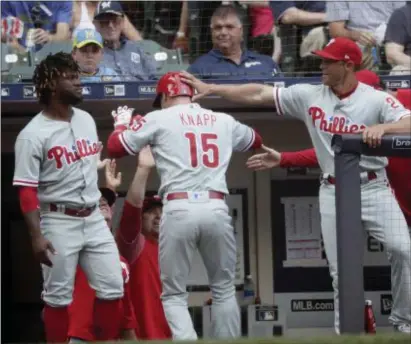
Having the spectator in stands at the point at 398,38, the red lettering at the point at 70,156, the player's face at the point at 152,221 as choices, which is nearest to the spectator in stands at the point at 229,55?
the spectator in stands at the point at 398,38

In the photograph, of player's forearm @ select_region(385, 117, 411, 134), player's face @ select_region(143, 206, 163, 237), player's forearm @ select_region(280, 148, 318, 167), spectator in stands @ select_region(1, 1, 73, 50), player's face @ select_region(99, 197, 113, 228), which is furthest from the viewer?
spectator in stands @ select_region(1, 1, 73, 50)

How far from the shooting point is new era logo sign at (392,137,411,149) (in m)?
7.22

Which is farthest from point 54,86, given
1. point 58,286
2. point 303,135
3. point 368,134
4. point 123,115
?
point 303,135

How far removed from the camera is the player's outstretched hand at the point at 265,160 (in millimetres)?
8289

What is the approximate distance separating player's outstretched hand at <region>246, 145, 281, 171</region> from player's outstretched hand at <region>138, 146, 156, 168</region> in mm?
600

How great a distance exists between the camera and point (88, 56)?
31.7 ft

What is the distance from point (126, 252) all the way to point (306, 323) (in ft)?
6.22

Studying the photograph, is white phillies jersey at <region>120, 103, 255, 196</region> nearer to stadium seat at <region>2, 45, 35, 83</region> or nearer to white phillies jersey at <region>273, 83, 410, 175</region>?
white phillies jersey at <region>273, 83, 410, 175</region>

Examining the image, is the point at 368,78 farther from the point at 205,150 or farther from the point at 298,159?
the point at 205,150

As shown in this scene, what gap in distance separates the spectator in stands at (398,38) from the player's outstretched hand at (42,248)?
3495 millimetres

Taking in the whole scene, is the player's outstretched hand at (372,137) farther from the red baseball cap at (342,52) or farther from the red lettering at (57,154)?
the red lettering at (57,154)

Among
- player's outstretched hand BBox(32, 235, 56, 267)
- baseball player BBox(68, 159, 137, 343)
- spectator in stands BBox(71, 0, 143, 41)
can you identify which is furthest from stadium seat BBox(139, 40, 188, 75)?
player's outstretched hand BBox(32, 235, 56, 267)

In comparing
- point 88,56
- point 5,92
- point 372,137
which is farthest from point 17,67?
point 372,137

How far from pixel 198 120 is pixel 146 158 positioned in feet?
2.15
